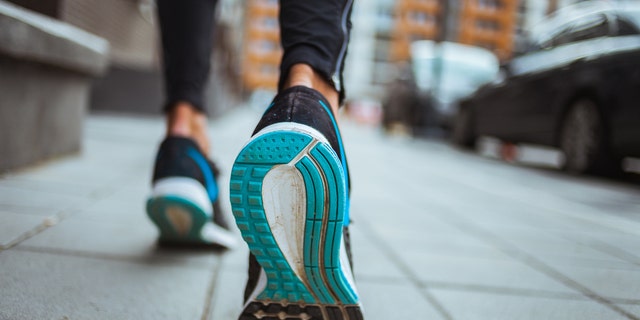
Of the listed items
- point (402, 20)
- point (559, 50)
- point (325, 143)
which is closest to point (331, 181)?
point (325, 143)

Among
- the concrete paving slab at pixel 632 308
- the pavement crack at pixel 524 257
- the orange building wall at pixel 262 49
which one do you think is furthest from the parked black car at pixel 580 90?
the orange building wall at pixel 262 49

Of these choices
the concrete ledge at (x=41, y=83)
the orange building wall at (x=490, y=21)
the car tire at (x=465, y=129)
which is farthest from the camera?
the orange building wall at (x=490, y=21)

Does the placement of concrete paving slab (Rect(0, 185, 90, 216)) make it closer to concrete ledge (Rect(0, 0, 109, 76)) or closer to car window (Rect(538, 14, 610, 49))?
concrete ledge (Rect(0, 0, 109, 76))

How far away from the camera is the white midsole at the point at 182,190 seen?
135cm

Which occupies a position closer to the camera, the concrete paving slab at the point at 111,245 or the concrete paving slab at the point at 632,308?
the concrete paving slab at the point at 632,308

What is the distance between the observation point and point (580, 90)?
15.2 feet

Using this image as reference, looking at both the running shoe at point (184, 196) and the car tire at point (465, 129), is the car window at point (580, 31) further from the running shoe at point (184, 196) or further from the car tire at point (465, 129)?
→ the running shoe at point (184, 196)

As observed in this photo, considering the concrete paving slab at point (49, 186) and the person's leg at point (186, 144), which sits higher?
the person's leg at point (186, 144)

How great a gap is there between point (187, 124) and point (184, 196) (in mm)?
287

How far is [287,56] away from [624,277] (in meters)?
1.23

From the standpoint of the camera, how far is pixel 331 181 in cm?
87

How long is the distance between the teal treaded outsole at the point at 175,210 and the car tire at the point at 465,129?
6717mm

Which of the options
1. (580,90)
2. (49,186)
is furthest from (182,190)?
(580,90)

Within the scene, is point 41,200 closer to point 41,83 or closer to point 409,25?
point 41,83
